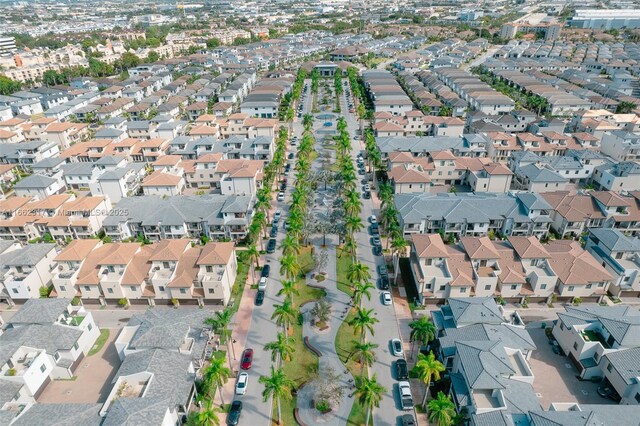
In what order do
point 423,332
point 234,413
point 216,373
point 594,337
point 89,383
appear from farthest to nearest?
1. point 594,337
2. point 89,383
3. point 423,332
4. point 234,413
5. point 216,373

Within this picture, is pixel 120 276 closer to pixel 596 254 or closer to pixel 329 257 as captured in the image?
pixel 329 257

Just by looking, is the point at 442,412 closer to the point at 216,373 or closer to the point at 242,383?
the point at 216,373

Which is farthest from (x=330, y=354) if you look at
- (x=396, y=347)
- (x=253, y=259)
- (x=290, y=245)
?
(x=253, y=259)

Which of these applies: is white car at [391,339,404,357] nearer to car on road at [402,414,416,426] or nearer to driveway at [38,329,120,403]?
car on road at [402,414,416,426]

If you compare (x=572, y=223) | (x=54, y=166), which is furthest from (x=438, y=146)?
(x=54, y=166)

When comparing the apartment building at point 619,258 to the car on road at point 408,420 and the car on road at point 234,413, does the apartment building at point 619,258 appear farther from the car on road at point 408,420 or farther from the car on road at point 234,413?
the car on road at point 234,413

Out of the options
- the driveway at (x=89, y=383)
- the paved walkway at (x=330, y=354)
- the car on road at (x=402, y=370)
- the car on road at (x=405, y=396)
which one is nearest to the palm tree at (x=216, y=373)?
the paved walkway at (x=330, y=354)
